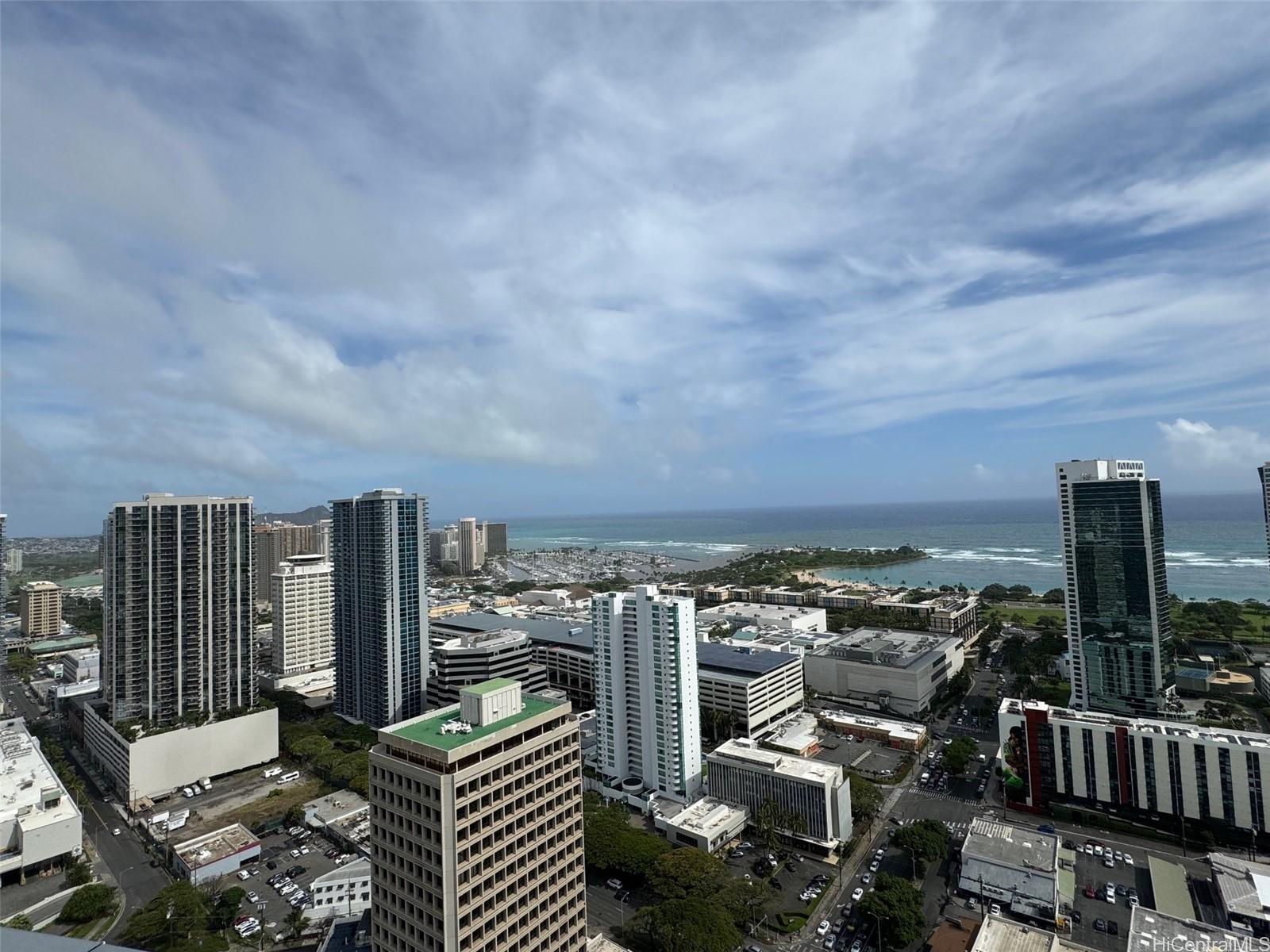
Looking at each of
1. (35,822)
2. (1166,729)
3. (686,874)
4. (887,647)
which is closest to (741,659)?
(887,647)

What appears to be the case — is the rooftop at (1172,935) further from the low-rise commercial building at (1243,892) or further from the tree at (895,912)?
the tree at (895,912)

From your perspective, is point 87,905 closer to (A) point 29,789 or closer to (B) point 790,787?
(A) point 29,789

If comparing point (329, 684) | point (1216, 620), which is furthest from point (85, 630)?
point (1216, 620)

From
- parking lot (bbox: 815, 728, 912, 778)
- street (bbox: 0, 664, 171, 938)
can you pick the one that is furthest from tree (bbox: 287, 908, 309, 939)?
parking lot (bbox: 815, 728, 912, 778)

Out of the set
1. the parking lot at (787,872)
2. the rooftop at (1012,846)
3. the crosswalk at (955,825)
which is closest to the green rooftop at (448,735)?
the parking lot at (787,872)

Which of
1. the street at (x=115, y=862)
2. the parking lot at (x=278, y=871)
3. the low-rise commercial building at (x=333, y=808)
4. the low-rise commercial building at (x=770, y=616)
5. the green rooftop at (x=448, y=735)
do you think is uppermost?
the green rooftop at (x=448, y=735)

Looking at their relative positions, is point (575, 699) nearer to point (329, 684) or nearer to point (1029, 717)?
point (329, 684)

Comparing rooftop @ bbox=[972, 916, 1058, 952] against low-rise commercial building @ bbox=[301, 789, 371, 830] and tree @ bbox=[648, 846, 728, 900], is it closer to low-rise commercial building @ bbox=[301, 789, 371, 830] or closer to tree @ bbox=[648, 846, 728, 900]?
tree @ bbox=[648, 846, 728, 900]
